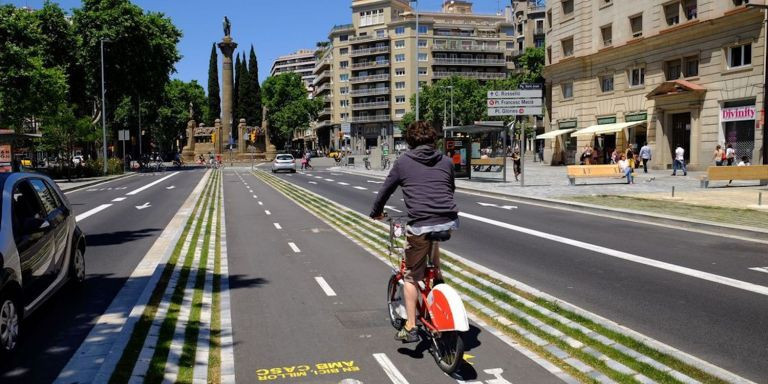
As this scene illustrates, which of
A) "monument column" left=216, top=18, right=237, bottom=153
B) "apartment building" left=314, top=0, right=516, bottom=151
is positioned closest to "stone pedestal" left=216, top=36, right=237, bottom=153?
"monument column" left=216, top=18, right=237, bottom=153

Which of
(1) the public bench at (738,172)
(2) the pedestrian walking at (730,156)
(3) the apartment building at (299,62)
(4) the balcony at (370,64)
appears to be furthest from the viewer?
(3) the apartment building at (299,62)

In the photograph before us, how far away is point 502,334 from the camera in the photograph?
5.90 meters

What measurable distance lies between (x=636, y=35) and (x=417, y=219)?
Result: 3853 cm

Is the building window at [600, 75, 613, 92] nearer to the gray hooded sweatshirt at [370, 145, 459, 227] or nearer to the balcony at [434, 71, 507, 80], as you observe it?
the gray hooded sweatshirt at [370, 145, 459, 227]

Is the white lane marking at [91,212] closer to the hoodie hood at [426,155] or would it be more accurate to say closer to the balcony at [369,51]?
the hoodie hood at [426,155]

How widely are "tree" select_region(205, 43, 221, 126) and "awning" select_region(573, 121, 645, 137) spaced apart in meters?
85.9

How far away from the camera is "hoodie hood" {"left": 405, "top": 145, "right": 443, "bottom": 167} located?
5.08 meters

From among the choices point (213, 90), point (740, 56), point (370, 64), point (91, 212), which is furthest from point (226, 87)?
point (91, 212)

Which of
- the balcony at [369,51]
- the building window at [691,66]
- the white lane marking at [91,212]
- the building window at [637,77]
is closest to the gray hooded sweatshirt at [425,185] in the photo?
the white lane marking at [91,212]

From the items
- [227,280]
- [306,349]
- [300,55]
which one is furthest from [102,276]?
[300,55]

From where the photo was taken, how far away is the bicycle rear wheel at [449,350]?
4648 mm

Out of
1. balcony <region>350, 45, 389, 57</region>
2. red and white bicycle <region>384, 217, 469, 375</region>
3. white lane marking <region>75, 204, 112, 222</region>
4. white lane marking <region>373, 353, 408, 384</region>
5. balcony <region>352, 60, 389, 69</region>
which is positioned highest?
balcony <region>350, 45, 389, 57</region>

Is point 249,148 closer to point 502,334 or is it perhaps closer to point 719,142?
point 719,142

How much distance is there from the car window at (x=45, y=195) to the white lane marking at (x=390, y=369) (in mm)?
4054
